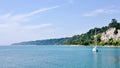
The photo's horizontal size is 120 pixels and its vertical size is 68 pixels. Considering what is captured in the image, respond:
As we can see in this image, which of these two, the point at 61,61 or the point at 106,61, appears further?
the point at 61,61

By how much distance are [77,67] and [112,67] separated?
6.79 meters

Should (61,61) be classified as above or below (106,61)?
above

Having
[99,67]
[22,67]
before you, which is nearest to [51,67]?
[22,67]

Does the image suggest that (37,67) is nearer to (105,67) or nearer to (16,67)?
(16,67)

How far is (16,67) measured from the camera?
5925 cm

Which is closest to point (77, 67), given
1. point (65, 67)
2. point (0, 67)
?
point (65, 67)

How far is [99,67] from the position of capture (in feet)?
195

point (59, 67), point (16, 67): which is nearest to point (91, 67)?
point (59, 67)

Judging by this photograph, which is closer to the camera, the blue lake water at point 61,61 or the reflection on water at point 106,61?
the reflection on water at point 106,61

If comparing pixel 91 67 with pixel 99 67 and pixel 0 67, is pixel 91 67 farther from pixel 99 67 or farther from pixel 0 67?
pixel 0 67

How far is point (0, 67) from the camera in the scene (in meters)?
58.2

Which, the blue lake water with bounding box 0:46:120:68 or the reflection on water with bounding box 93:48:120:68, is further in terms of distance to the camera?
the blue lake water with bounding box 0:46:120:68

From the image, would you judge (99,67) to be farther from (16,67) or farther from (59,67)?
(16,67)

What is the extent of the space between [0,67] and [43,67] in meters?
8.29
